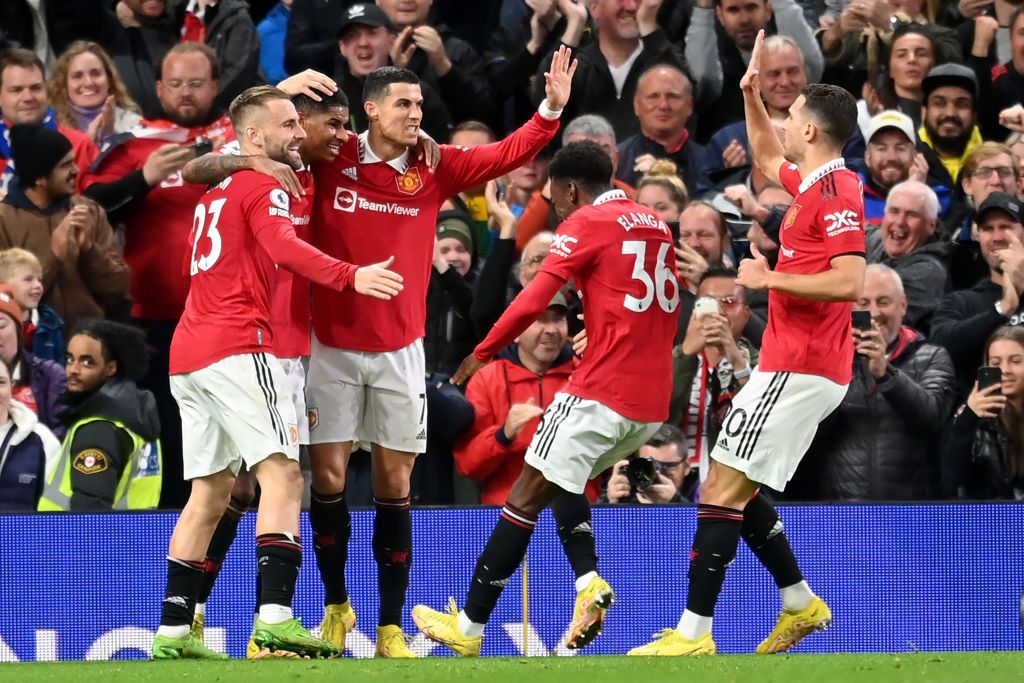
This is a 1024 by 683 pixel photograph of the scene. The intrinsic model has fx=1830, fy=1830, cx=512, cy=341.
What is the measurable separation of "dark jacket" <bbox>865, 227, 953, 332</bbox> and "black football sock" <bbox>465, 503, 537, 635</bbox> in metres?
3.64

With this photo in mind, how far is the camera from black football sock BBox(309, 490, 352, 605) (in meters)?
8.21

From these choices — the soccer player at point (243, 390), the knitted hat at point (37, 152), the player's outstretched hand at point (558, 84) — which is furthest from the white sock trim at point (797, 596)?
the knitted hat at point (37, 152)

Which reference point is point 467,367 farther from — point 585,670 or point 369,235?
point 585,670

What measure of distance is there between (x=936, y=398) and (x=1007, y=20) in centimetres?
424

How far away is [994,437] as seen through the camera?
30.7 ft

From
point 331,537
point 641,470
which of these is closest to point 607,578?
point 641,470

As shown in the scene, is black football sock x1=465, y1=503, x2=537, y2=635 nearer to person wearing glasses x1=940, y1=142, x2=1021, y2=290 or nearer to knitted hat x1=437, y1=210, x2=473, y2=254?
knitted hat x1=437, y1=210, x2=473, y2=254

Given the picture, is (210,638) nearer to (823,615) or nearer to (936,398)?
(823,615)

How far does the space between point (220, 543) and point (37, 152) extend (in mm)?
3446

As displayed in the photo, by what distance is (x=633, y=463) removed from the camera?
8852mm

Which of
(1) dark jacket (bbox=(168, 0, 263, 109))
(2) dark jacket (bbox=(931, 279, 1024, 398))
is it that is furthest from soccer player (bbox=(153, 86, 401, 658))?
(1) dark jacket (bbox=(168, 0, 263, 109))

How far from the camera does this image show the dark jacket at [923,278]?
10.6m

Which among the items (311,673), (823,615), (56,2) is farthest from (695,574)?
(56,2)

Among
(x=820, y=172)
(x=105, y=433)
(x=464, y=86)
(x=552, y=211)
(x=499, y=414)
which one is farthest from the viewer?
(x=464, y=86)
